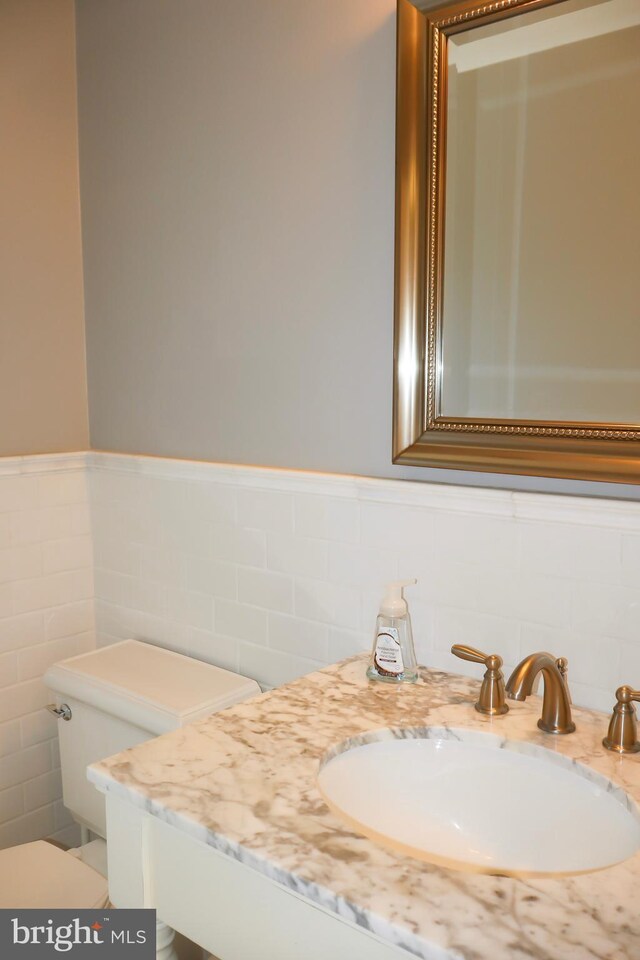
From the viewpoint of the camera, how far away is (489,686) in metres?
1.24

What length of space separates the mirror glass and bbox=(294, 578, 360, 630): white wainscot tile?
43 cm

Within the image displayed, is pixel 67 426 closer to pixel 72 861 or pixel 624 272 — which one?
pixel 72 861

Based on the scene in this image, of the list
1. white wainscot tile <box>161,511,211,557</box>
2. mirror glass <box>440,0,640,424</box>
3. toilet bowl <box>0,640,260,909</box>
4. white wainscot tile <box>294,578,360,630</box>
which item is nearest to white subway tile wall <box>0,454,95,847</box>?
toilet bowl <box>0,640,260,909</box>

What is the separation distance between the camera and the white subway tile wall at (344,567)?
126cm

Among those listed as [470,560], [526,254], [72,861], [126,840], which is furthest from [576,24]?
[72,861]

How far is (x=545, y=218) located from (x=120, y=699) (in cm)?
122

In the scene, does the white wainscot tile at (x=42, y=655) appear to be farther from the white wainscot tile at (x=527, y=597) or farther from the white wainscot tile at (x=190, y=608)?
the white wainscot tile at (x=527, y=597)

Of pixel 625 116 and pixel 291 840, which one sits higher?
pixel 625 116

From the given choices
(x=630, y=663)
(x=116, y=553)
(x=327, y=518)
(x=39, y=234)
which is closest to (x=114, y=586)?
(x=116, y=553)

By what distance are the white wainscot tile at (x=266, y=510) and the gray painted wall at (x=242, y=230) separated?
75 millimetres

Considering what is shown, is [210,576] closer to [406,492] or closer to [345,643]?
[345,643]

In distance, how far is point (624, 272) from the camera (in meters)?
1.17

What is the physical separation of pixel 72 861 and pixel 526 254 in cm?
147

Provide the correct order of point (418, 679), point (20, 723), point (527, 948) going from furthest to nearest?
point (20, 723) → point (418, 679) → point (527, 948)
